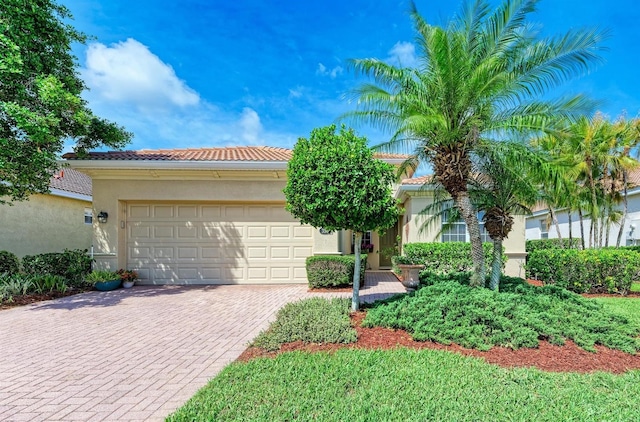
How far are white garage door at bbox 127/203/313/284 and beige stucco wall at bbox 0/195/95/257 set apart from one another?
15.8 feet

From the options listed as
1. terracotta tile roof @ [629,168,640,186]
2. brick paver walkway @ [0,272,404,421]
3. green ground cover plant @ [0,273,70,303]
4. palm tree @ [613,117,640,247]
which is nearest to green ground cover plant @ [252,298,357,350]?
brick paver walkway @ [0,272,404,421]

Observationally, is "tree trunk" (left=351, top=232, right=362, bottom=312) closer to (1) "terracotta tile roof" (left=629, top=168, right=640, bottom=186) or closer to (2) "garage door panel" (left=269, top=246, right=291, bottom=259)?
(2) "garage door panel" (left=269, top=246, right=291, bottom=259)

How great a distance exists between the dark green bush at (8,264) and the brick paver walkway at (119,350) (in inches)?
104

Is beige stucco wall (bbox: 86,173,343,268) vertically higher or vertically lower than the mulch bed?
higher

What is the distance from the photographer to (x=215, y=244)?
1100 centimetres

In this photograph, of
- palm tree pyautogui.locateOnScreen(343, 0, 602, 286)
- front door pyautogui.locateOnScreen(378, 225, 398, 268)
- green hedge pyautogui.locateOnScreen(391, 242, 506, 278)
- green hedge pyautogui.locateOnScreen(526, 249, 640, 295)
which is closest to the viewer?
palm tree pyautogui.locateOnScreen(343, 0, 602, 286)

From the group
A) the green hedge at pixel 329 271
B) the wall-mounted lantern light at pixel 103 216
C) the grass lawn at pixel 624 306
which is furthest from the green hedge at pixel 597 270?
the wall-mounted lantern light at pixel 103 216

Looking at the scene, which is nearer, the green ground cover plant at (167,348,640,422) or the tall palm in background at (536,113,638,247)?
the green ground cover plant at (167,348,640,422)

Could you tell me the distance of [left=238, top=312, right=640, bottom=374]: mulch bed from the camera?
411 cm

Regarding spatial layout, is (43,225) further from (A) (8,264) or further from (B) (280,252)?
(B) (280,252)

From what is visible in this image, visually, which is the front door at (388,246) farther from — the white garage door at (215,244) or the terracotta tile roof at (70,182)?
the terracotta tile roof at (70,182)

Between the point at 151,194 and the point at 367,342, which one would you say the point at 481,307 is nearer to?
the point at 367,342

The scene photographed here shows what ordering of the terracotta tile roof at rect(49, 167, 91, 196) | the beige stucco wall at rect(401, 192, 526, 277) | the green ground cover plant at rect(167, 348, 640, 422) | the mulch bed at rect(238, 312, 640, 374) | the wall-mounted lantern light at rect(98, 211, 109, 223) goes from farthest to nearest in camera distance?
the terracotta tile roof at rect(49, 167, 91, 196)
the beige stucco wall at rect(401, 192, 526, 277)
the wall-mounted lantern light at rect(98, 211, 109, 223)
the mulch bed at rect(238, 312, 640, 374)
the green ground cover plant at rect(167, 348, 640, 422)

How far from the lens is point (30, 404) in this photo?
11.0 feet
